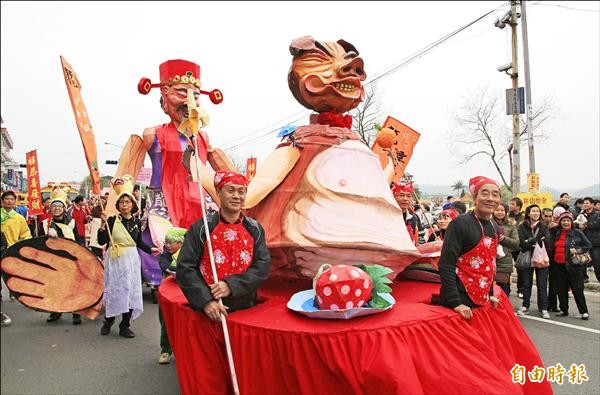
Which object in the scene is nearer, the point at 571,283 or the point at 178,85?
the point at 178,85

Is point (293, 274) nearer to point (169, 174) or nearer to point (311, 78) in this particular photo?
point (311, 78)

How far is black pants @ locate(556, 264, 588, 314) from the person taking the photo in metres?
5.80

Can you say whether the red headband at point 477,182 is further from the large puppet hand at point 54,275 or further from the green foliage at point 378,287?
the large puppet hand at point 54,275

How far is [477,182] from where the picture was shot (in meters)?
2.65

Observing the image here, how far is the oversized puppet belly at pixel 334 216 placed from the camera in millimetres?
2797

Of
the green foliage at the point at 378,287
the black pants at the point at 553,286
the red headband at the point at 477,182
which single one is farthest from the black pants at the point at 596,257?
the green foliage at the point at 378,287

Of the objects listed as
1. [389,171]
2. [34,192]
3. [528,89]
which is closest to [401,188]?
[389,171]

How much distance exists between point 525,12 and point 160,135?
996 cm

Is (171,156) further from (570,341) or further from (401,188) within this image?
(570,341)

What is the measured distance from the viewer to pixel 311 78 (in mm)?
3283

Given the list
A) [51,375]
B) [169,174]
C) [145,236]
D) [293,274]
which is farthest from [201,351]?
[145,236]

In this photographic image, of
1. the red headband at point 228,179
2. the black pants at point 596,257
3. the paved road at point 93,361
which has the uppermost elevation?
the red headband at point 228,179

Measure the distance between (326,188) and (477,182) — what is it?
918 mm

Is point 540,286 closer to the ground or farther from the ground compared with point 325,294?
closer to the ground
